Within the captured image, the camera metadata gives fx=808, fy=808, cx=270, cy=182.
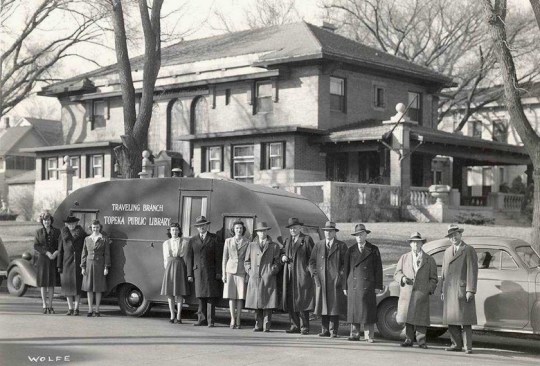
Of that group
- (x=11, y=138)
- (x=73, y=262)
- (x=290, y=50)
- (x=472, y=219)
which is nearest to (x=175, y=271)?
(x=73, y=262)

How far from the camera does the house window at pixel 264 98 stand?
127ft

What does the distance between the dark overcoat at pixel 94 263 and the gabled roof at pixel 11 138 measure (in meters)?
66.4

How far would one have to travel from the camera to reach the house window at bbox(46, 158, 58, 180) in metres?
49.1

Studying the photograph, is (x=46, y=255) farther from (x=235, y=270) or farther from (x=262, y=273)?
(x=262, y=273)

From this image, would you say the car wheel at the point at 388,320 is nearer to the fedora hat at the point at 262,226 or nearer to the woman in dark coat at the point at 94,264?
the fedora hat at the point at 262,226

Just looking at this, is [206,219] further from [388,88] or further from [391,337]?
[388,88]

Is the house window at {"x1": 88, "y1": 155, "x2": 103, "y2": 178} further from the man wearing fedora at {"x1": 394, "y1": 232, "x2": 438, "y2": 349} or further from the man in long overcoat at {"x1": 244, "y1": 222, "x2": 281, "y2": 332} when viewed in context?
the man wearing fedora at {"x1": 394, "y1": 232, "x2": 438, "y2": 349}

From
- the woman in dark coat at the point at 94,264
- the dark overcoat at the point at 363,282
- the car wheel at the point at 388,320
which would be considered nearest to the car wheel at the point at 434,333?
the car wheel at the point at 388,320

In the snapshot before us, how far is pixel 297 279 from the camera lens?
1403cm

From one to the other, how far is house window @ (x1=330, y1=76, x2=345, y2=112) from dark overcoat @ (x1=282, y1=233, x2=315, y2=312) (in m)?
24.1

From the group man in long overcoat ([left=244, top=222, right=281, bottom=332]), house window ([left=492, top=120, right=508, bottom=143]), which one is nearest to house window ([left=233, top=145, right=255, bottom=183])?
man in long overcoat ([left=244, top=222, right=281, bottom=332])

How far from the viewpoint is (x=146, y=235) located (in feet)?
51.8

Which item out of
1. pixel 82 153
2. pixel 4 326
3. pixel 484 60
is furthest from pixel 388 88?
pixel 4 326

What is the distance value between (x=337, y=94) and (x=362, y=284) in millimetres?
25492
